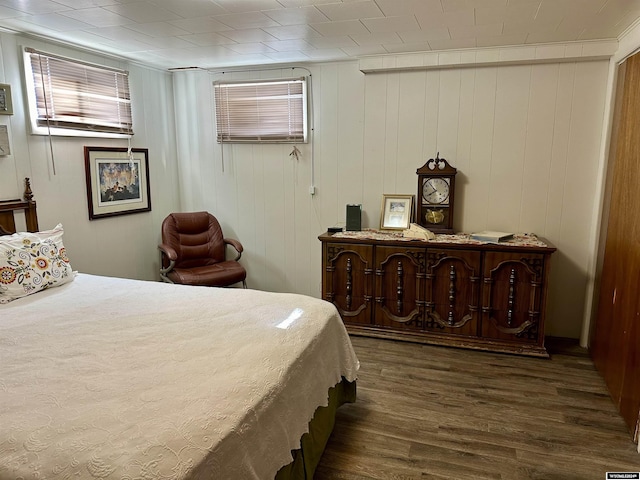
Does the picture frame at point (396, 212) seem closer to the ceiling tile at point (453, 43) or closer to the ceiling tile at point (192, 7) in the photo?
the ceiling tile at point (453, 43)

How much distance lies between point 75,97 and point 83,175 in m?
0.61

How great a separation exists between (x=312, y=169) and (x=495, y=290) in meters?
2.00

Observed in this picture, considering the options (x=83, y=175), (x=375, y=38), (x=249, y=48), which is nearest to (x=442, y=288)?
(x=375, y=38)

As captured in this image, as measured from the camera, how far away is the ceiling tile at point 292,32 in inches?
122

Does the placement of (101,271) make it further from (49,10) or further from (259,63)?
(259,63)

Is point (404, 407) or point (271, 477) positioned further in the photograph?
point (404, 407)

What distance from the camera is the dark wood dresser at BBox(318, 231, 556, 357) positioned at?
3518 millimetres

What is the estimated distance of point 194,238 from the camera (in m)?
4.54

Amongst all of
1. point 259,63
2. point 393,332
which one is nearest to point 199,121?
point 259,63

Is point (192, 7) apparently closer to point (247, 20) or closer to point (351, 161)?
point (247, 20)

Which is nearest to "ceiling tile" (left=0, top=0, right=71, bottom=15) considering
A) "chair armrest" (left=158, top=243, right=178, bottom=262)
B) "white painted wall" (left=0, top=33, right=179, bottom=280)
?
"white painted wall" (left=0, top=33, right=179, bottom=280)

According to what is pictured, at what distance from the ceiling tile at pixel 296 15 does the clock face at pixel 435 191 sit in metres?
1.69

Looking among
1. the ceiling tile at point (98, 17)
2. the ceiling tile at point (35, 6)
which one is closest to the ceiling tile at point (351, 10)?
the ceiling tile at point (98, 17)

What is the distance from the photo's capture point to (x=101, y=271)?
13.0ft
